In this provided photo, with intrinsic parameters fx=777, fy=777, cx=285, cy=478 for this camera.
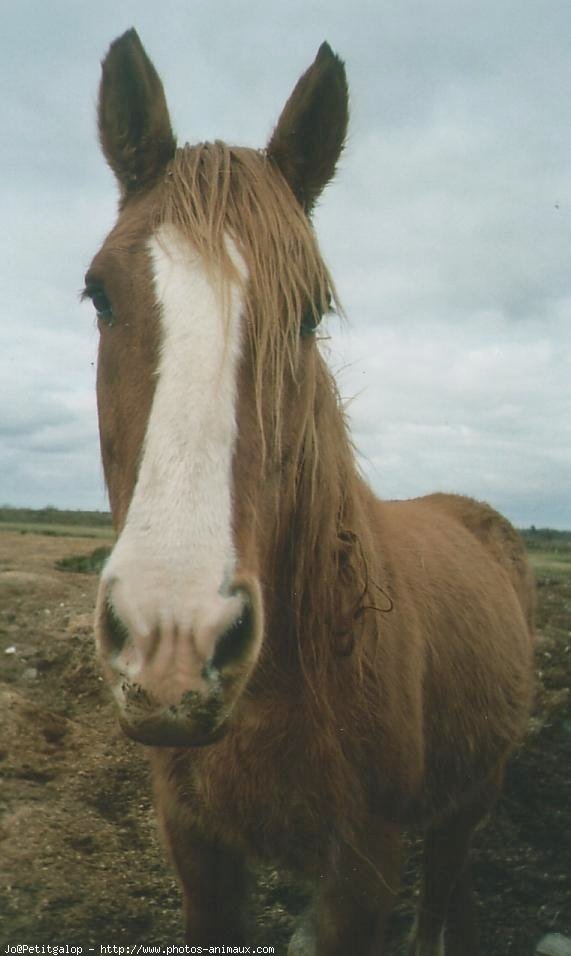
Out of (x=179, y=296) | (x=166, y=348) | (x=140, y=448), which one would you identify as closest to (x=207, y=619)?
(x=140, y=448)

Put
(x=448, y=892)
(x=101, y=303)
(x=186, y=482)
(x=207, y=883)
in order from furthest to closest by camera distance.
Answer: (x=448, y=892) < (x=207, y=883) < (x=101, y=303) < (x=186, y=482)

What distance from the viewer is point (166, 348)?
6.81 feet

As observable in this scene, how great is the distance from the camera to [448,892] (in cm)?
464

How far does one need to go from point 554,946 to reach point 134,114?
4.47 m

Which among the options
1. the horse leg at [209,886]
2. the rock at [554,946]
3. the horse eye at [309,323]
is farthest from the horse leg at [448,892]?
the horse eye at [309,323]

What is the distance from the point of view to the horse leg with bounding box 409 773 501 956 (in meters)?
4.60

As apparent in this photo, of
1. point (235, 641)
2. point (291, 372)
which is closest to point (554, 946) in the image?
point (235, 641)

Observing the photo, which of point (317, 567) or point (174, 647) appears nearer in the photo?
point (174, 647)

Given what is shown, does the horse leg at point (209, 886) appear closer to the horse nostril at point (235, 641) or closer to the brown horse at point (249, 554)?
the brown horse at point (249, 554)

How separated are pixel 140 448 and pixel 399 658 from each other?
1.48m

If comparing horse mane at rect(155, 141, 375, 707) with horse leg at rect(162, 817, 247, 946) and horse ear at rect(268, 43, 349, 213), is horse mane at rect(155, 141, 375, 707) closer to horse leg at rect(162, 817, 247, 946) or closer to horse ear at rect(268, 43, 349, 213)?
horse ear at rect(268, 43, 349, 213)

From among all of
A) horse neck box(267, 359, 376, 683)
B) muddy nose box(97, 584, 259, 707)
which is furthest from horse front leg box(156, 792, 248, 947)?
muddy nose box(97, 584, 259, 707)

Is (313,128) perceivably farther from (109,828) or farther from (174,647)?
(109,828)

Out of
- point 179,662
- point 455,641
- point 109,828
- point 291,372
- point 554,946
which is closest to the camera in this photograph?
point 179,662
